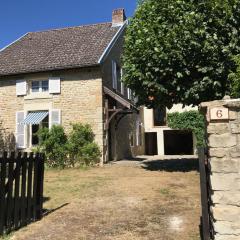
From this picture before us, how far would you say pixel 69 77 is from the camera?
19562 millimetres

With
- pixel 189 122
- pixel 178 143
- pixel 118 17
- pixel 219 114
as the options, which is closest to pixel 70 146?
pixel 118 17

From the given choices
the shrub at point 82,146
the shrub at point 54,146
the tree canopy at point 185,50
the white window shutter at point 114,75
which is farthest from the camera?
the white window shutter at point 114,75

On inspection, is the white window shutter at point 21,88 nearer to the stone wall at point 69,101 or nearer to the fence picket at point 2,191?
the stone wall at point 69,101

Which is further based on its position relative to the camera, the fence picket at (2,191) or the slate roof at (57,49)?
the slate roof at (57,49)

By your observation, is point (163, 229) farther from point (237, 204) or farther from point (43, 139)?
point (43, 139)

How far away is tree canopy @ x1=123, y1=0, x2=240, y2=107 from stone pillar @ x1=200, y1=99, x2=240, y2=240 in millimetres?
7848

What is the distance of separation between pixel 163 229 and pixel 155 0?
1040cm

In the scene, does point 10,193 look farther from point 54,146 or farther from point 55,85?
point 55,85

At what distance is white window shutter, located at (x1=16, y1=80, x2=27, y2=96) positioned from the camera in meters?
20.2

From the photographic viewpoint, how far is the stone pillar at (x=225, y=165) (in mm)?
5203

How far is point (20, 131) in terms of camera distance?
2014cm

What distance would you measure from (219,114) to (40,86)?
1620 cm

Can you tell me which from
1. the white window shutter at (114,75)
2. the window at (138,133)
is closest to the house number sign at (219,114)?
the white window shutter at (114,75)

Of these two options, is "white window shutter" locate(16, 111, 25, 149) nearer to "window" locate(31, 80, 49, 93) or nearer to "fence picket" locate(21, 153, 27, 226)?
"window" locate(31, 80, 49, 93)
